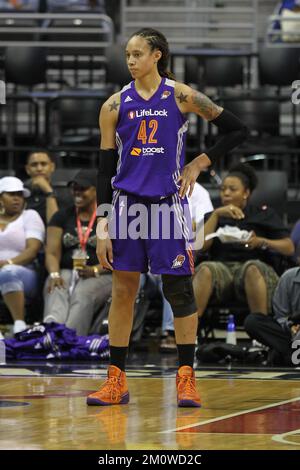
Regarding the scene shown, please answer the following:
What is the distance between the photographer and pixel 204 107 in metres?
6.21

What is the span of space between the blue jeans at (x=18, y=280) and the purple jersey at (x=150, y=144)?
3.59m

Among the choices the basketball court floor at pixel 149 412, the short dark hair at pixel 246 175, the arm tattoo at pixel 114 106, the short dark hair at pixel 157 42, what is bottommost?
the basketball court floor at pixel 149 412

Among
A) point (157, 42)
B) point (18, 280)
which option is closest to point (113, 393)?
point (157, 42)

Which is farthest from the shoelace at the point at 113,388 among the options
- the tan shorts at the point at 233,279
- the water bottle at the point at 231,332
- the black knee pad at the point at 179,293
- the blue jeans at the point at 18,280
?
the blue jeans at the point at 18,280

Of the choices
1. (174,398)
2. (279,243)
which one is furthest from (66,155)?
(174,398)

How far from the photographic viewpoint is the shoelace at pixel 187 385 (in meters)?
6.10

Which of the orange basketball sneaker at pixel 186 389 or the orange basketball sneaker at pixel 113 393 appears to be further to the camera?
the orange basketball sneaker at pixel 113 393

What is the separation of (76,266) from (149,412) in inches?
152

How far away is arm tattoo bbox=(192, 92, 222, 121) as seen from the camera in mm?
6176

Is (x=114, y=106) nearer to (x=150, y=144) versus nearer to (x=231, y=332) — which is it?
(x=150, y=144)

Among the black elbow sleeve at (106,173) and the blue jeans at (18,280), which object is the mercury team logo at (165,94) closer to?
the black elbow sleeve at (106,173)

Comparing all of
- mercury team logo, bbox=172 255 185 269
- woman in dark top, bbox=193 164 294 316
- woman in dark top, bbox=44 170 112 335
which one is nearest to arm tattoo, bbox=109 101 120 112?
mercury team logo, bbox=172 255 185 269

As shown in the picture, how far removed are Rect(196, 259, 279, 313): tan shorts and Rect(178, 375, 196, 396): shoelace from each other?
3.05 metres
